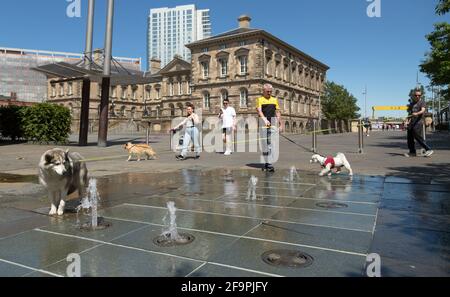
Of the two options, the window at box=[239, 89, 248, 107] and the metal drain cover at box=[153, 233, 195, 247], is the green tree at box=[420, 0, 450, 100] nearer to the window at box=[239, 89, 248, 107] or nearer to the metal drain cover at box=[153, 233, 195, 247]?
the metal drain cover at box=[153, 233, 195, 247]

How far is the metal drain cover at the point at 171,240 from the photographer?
3.33m

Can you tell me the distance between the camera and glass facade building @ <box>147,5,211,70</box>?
503ft

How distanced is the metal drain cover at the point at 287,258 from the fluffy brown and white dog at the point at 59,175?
2487 millimetres

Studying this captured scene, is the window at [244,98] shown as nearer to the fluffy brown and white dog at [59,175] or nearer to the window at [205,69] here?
the window at [205,69]

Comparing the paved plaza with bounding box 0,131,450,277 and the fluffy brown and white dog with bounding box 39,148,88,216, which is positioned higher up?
the fluffy brown and white dog with bounding box 39,148,88,216

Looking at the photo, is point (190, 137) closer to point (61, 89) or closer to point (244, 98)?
point (244, 98)

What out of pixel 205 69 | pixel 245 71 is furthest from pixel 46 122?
pixel 205 69

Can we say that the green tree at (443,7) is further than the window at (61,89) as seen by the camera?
No

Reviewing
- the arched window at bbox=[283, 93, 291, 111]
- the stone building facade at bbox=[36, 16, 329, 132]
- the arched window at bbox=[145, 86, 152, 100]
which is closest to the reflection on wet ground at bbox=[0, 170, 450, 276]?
the stone building facade at bbox=[36, 16, 329, 132]

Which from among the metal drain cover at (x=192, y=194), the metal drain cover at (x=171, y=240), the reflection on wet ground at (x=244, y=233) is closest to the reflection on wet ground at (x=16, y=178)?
the reflection on wet ground at (x=244, y=233)

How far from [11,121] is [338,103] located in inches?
2407

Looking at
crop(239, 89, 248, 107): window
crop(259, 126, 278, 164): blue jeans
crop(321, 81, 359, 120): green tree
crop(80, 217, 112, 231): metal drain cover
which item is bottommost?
crop(80, 217, 112, 231): metal drain cover

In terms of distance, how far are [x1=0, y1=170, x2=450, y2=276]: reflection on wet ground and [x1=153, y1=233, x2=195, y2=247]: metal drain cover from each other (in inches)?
2.2

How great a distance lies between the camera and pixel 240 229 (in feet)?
12.5
